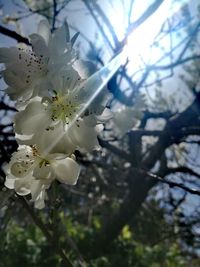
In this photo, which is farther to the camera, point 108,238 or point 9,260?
point 108,238

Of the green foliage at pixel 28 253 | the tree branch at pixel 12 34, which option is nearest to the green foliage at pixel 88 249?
the green foliage at pixel 28 253

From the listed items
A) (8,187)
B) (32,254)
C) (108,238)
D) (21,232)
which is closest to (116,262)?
(108,238)

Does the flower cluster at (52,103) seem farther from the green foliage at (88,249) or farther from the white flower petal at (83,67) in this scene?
the green foliage at (88,249)

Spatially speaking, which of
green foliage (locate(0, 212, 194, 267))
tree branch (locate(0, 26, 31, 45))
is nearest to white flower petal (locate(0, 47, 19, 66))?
tree branch (locate(0, 26, 31, 45))

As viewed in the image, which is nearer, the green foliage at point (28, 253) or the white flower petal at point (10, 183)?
the white flower petal at point (10, 183)

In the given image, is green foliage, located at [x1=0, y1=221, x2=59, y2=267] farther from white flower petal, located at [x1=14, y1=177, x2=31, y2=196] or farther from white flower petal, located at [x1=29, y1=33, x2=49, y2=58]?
white flower petal, located at [x1=29, y1=33, x2=49, y2=58]

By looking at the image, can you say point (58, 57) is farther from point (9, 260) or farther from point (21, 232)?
point (21, 232)
